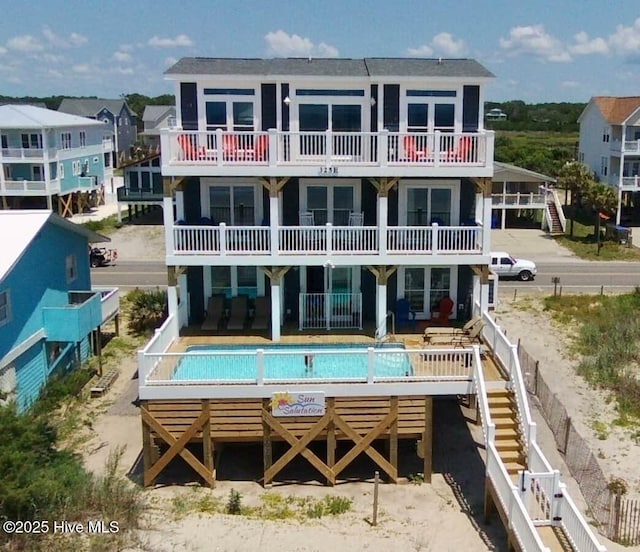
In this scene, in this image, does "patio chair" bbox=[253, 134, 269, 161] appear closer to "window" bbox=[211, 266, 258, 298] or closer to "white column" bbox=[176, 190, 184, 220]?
"white column" bbox=[176, 190, 184, 220]

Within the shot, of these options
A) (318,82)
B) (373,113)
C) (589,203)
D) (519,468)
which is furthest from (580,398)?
(589,203)

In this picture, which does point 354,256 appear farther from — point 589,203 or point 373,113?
point 589,203

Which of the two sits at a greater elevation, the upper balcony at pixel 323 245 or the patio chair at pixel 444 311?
the upper balcony at pixel 323 245

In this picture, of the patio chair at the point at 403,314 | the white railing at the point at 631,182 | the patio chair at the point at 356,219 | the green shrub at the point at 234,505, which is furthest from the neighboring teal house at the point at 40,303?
the white railing at the point at 631,182

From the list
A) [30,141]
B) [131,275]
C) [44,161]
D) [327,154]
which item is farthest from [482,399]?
[30,141]

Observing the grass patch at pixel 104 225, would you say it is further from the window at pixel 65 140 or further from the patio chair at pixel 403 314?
the patio chair at pixel 403 314

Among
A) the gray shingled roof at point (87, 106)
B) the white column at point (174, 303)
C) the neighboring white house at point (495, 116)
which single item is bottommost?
the white column at point (174, 303)

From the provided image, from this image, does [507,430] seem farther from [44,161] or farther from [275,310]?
[44,161]
